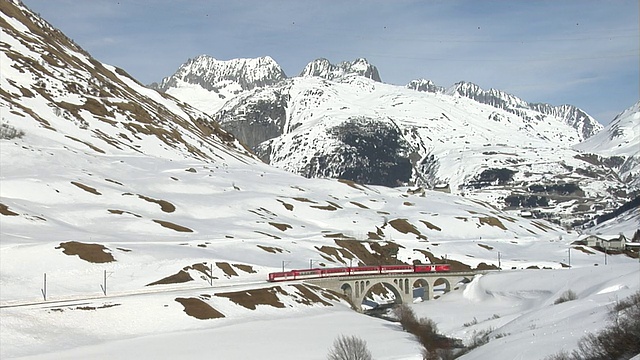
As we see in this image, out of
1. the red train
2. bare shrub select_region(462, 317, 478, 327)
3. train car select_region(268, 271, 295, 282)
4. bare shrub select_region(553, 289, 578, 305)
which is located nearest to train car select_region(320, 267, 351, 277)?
the red train

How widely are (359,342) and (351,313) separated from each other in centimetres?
5122

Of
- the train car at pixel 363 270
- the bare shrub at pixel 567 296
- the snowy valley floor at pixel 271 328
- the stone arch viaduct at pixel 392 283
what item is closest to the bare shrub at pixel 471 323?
the snowy valley floor at pixel 271 328

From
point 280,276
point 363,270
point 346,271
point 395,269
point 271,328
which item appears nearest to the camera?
point 271,328

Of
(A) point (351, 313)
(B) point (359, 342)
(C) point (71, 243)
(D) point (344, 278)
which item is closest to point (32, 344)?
(B) point (359, 342)

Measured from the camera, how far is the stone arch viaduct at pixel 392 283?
5246 inches

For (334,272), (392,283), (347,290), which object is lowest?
(347,290)

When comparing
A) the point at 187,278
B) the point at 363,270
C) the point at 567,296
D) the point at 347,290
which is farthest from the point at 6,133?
the point at 567,296

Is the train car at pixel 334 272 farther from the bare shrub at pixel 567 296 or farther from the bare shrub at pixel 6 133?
the bare shrub at pixel 6 133

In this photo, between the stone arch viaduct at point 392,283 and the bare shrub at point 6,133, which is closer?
the stone arch viaduct at point 392,283

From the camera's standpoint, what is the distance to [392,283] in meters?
147

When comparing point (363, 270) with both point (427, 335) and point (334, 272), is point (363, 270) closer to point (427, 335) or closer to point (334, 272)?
point (334, 272)

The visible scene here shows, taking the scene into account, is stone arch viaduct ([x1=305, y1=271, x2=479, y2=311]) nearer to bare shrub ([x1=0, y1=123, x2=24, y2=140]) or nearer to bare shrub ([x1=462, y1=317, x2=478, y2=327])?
bare shrub ([x1=462, y1=317, x2=478, y2=327])

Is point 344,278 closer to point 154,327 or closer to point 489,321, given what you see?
point 489,321

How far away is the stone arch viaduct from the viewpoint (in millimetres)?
133250
